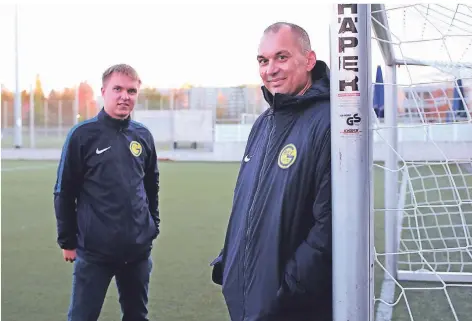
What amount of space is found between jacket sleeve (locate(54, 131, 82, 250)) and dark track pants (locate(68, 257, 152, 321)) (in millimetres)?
139

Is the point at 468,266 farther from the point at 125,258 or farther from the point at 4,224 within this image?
the point at 4,224

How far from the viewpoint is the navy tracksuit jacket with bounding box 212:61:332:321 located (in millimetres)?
1688

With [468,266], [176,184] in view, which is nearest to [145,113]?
[176,184]

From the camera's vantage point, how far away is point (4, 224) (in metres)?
8.13

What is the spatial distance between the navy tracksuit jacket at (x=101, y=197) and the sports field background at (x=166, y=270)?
4.21 ft

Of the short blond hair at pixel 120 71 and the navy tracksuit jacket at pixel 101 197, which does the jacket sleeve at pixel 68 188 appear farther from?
the short blond hair at pixel 120 71

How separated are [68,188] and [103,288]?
0.55 metres

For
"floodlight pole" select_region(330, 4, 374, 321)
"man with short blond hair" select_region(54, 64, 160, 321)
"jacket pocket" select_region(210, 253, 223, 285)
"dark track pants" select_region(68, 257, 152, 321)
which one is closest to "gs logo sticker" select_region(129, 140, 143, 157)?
"man with short blond hair" select_region(54, 64, 160, 321)

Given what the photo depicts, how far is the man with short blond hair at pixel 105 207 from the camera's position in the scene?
2.98 meters

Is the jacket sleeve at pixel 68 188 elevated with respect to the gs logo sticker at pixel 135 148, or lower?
lower

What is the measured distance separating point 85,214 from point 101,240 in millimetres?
175

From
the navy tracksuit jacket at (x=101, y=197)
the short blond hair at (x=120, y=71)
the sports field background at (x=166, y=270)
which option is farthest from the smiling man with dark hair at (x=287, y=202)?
the sports field background at (x=166, y=270)

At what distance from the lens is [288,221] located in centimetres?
174

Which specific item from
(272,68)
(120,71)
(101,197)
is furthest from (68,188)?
(272,68)
